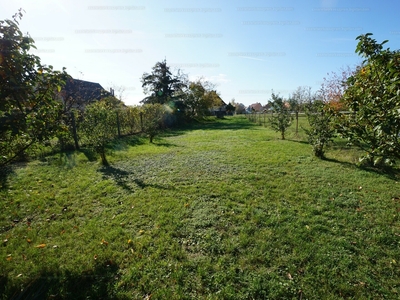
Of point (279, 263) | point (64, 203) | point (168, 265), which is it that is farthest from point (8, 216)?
point (279, 263)

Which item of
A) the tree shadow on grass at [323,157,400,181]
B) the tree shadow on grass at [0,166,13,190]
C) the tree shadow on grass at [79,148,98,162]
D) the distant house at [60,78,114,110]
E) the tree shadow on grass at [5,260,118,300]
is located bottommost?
the tree shadow on grass at [5,260,118,300]

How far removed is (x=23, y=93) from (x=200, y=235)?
9.88 feet

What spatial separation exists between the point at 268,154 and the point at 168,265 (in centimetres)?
642

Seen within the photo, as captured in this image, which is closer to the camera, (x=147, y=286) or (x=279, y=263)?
(x=147, y=286)

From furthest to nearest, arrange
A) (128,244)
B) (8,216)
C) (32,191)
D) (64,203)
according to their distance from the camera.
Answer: (32,191)
(64,203)
(8,216)
(128,244)

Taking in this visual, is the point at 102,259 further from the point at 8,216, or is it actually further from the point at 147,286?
the point at 8,216

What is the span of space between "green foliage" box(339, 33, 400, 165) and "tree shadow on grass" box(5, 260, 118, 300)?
319cm

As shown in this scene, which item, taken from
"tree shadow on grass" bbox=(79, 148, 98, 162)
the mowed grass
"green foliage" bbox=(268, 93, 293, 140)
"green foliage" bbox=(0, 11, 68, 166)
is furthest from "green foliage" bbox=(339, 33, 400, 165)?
"green foliage" bbox=(268, 93, 293, 140)

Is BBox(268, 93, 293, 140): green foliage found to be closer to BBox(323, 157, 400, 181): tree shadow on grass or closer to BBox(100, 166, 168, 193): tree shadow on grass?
BBox(323, 157, 400, 181): tree shadow on grass

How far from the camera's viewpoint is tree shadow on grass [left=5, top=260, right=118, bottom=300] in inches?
82.4

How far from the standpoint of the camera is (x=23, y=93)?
228cm

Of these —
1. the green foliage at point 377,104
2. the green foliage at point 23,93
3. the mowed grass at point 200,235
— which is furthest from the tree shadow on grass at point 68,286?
the green foliage at point 377,104

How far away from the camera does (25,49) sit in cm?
230

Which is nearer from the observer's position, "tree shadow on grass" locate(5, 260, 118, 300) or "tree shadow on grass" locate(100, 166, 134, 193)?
"tree shadow on grass" locate(5, 260, 118, 300)
